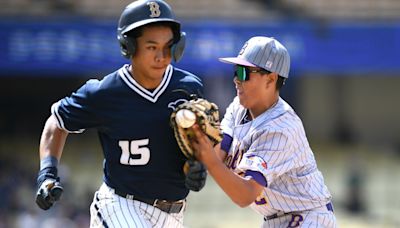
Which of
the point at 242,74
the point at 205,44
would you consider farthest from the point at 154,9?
the point at 205,44

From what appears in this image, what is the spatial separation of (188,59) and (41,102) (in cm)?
667

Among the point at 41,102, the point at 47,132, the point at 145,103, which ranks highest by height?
the point at 145,103

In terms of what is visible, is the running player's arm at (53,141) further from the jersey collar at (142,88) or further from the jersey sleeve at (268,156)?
the jersey sleeve at (268,156)

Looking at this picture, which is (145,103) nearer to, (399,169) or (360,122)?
(399,169)

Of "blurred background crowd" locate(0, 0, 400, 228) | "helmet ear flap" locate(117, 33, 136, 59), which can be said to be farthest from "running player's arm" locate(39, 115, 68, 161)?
"blurred background crowd" locate(0, 0, 400, 228)

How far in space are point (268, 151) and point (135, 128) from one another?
2.11ft

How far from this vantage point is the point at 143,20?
4363 millimetres

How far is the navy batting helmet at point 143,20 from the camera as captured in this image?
4.38 metres

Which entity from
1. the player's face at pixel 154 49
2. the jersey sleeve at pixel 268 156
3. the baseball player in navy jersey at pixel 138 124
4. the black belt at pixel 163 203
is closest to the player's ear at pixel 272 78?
the jersey sleeve at pixel 268 156

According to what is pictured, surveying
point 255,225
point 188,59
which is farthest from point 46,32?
point 255,225

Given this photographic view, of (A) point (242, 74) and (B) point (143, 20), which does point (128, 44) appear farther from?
(A) point (242, 74)

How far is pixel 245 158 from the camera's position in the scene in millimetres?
4410

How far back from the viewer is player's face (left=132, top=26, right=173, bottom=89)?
4.39 meters

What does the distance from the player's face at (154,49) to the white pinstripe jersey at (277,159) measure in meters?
0.52
